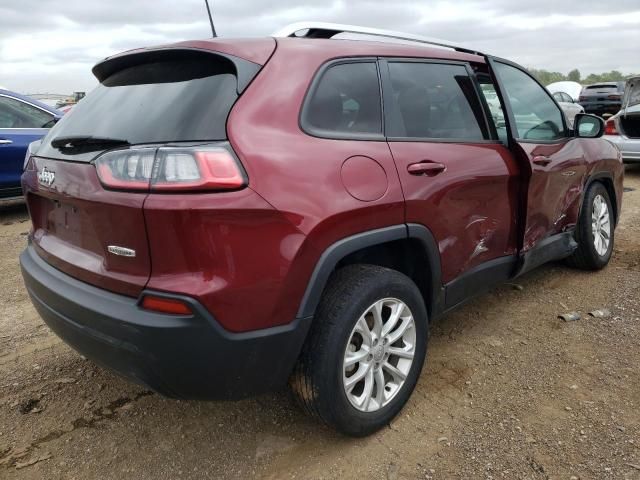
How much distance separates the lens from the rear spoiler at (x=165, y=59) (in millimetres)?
2025

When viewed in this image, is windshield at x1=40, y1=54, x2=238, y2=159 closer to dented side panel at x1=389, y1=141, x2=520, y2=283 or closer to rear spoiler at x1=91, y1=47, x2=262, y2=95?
rear spoiler at x1=91, y1=47, x2=262, y2=95

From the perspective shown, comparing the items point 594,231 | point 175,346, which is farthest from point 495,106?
point 175,346

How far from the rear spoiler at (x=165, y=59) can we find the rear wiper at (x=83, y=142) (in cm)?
41

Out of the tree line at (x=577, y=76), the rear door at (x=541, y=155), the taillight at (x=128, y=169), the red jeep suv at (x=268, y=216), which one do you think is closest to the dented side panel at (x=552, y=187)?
the rear door at (x=541, y=155)

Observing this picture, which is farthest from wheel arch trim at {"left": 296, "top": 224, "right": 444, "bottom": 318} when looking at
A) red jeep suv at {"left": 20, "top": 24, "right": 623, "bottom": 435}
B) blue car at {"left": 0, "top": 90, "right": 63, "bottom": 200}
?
blue car at {"left": 0, "top": 90, "right": 63, "bottom": 200}

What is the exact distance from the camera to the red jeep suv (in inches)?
71.4

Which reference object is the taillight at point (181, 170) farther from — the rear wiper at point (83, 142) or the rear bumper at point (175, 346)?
the rear bumper at point (175, 346)

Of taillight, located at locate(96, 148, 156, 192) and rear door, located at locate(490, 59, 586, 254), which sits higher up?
taillight, located at locate(96, 148, 156, 192)

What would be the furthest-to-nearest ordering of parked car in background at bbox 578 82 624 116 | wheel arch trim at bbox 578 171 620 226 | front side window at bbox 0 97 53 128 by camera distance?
parked car in background at bbox 578 82 624 116
front side window at bbox 0 97 53 128
wheel arch trim at bbox 578 171 620 226

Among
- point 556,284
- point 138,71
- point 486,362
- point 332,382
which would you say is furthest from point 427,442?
point 556,284

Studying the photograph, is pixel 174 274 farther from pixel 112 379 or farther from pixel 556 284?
pixel 556 284

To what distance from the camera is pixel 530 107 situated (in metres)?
3.59

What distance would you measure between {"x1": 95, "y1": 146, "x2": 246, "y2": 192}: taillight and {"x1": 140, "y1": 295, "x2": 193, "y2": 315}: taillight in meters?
0.37

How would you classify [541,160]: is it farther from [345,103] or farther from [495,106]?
[345,103]
